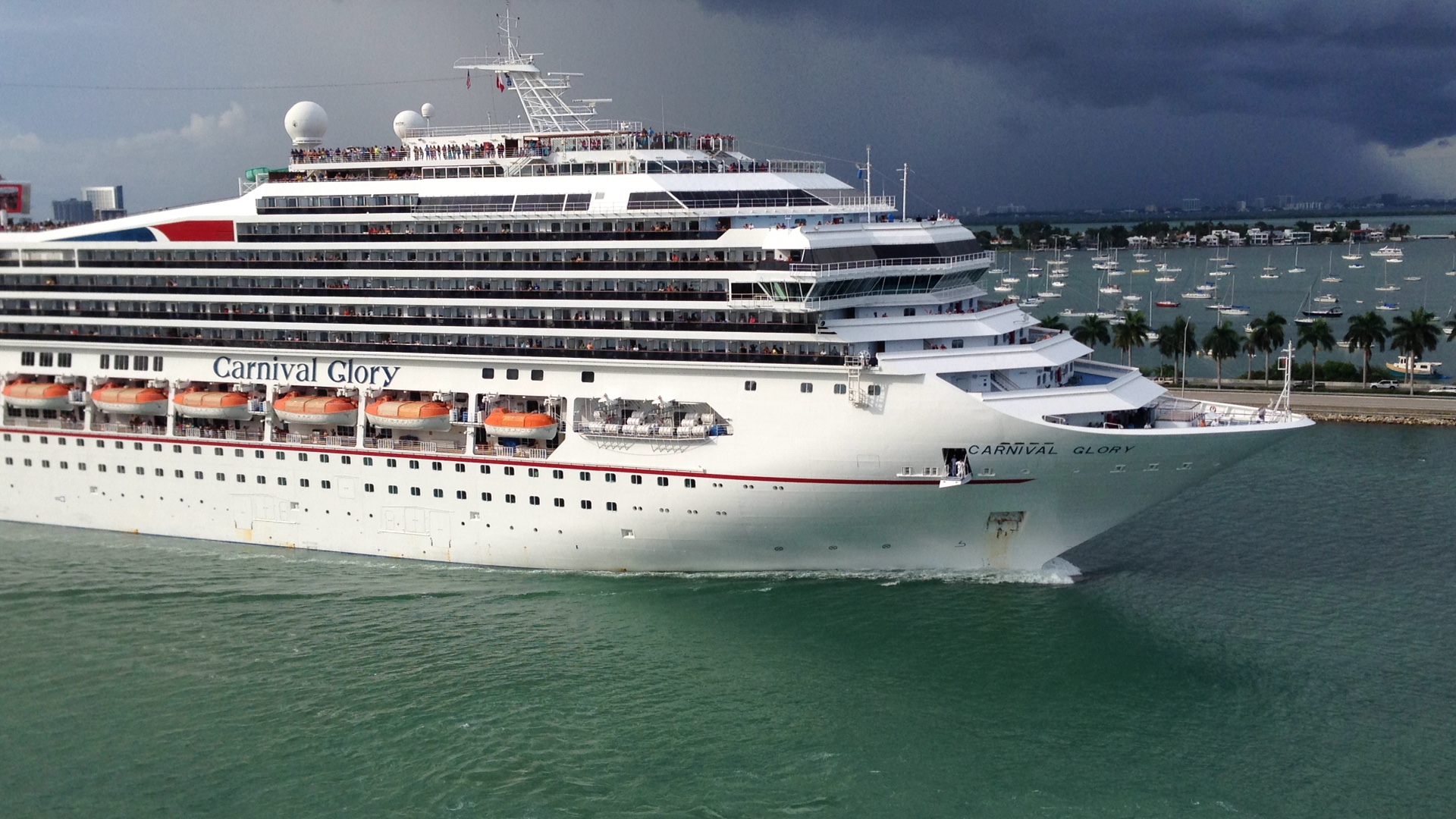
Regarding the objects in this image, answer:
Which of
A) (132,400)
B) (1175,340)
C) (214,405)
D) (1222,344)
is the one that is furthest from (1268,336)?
(132,400)

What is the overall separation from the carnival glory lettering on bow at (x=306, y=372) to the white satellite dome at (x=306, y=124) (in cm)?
681

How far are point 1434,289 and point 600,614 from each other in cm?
10358

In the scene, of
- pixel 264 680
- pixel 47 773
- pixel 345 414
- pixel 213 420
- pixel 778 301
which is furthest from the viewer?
pixel 213 420

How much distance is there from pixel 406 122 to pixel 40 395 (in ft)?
38.9

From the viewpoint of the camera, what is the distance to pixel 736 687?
21906 mm

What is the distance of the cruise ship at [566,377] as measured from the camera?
976 inches

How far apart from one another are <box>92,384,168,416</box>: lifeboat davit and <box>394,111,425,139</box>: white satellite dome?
29.6 feet

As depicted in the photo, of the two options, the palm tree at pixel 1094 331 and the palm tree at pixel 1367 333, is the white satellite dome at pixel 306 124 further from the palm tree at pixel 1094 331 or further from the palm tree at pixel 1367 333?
the palm tree at pixel 1367 333

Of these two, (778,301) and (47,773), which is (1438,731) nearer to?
(778,301)

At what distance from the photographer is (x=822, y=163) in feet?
96.5

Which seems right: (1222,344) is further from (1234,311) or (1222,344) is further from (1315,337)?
(1234,311)

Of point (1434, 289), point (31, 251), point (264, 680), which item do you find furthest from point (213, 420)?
point (1434, 289)

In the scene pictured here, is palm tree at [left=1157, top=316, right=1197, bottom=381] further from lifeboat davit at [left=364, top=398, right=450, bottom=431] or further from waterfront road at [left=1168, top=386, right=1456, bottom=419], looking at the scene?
lifeboat davit at [left=364, top=398, right=450, bottom=431]

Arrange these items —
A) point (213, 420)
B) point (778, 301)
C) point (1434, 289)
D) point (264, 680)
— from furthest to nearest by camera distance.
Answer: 1. point (1434, 289)
2. point (213, 420)
3. point (778, 301)
4. point (264, 680)
